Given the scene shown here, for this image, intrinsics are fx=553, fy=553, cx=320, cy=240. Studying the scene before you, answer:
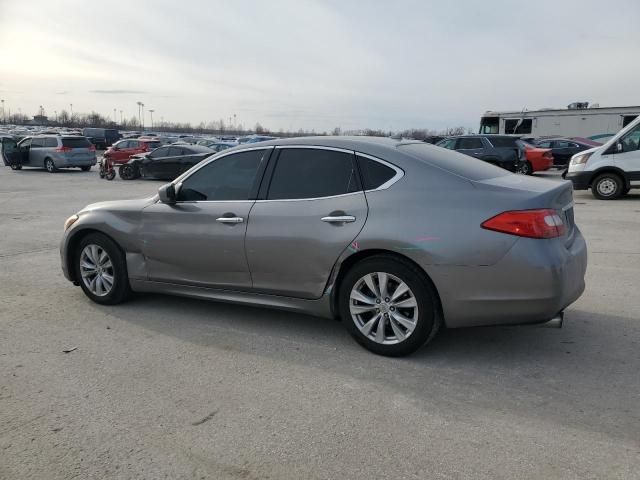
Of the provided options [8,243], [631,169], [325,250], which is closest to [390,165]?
[325,250]

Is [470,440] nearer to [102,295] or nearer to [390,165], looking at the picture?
[390,165]

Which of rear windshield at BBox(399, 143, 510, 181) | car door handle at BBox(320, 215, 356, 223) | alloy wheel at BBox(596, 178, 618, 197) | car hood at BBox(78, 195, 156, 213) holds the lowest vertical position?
alloy wheel at BBox(596, 178, 618, 197)

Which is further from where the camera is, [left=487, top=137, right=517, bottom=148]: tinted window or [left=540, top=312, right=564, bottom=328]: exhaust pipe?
[left=487, top=137, right=517, bottom=148]: tinted window

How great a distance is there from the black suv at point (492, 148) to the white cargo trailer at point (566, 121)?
11.3 metres

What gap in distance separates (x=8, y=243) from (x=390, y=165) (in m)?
7.16

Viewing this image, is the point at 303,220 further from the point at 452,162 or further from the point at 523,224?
the point at 523,224

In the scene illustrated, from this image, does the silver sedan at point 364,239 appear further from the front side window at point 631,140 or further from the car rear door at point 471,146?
the car rear door at point 471,146

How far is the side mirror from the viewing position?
16.4ft

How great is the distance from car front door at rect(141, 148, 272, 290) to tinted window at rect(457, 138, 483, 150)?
17101 mm

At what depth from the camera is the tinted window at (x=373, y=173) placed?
13.6ft

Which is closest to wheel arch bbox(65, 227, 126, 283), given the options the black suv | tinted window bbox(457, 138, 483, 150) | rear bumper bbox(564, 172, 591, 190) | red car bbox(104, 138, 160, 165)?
rear bumper bbox(564, 172, 591, 190)

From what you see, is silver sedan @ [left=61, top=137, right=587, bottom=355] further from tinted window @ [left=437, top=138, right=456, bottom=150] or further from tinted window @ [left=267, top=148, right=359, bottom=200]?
tinted window @ [left=437, top=138, right=456, bottom=150]

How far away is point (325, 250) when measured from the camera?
13.7 feet

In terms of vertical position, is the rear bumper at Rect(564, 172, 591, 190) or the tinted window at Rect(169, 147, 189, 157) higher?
the tinted window at Rect(169, 147, 189, 157)
